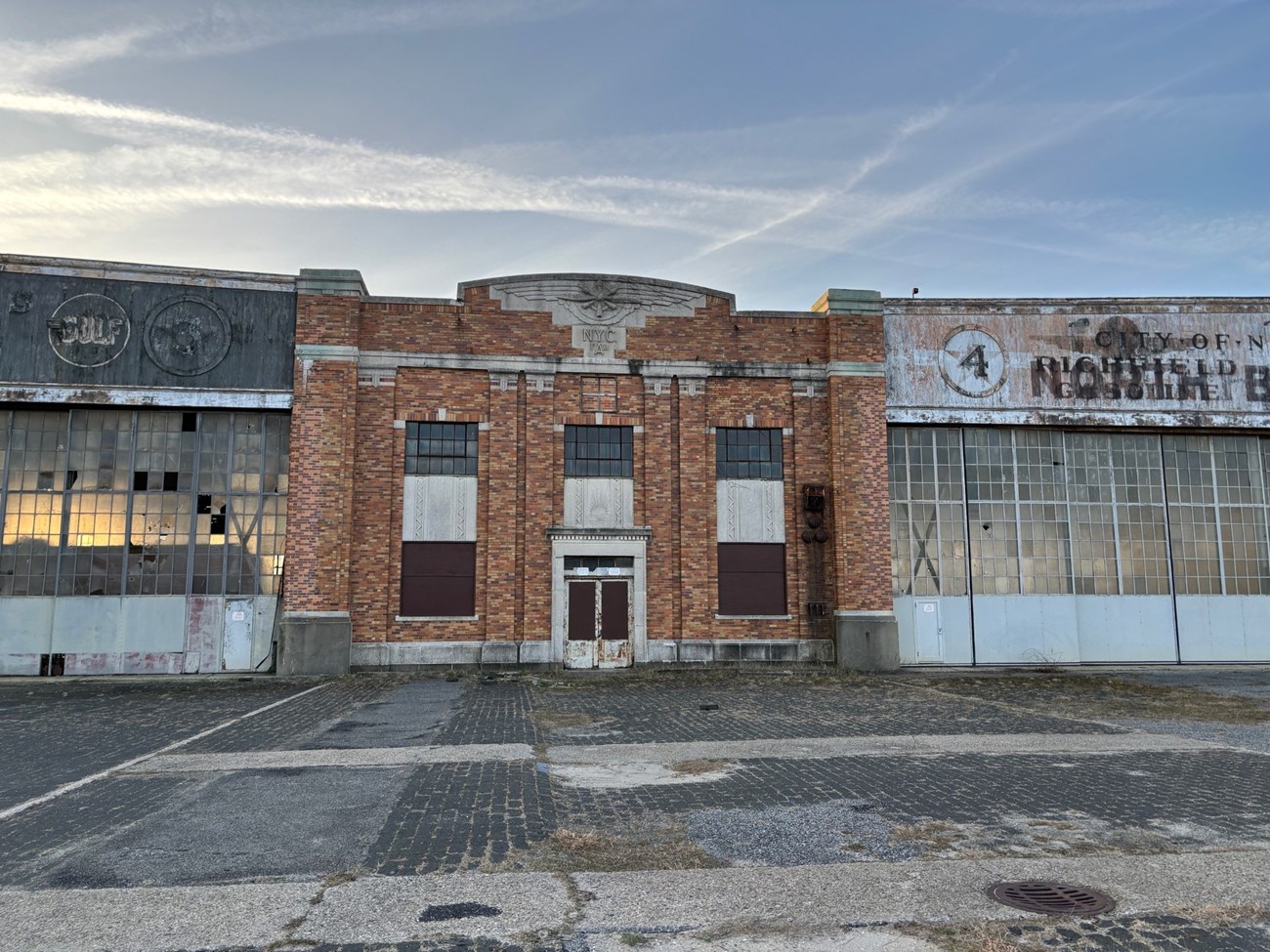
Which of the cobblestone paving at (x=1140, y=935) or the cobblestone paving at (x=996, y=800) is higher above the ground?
the cobblestone paving at (x=996, y=800)

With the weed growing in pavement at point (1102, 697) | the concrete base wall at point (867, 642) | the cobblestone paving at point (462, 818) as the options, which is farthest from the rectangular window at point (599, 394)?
the cobblestone paving at point (462, 818)

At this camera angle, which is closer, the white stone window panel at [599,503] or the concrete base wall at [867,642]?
the concrete base wall at [867,642]

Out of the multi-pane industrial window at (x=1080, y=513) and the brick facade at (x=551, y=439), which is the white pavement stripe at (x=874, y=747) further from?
the multi-pane industrial window at (x=1080, y=513)

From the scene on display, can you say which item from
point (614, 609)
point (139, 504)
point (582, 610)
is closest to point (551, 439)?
point (582, 610)

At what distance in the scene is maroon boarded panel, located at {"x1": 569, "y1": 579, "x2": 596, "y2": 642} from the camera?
19.5m

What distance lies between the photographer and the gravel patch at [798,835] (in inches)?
239

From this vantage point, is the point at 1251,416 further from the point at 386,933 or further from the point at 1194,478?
the point at 386,933

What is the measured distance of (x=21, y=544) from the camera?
1836 centimetres

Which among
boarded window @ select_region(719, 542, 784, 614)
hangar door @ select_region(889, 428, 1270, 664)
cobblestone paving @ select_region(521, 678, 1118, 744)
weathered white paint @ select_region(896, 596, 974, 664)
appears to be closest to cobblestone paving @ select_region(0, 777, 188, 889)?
cobblestone paving @ select_region(521, 678, 1118, 744)

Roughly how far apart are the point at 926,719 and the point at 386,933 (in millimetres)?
9572

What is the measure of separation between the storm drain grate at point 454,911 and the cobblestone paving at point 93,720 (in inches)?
192

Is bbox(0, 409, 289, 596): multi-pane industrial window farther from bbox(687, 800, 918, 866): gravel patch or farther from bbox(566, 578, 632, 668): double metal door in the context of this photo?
bbox(687, 800, 918, 866): gravel patch

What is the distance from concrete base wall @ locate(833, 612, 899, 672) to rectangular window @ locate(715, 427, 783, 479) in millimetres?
3641

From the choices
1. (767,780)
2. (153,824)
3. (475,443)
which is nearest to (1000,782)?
(767,780)
